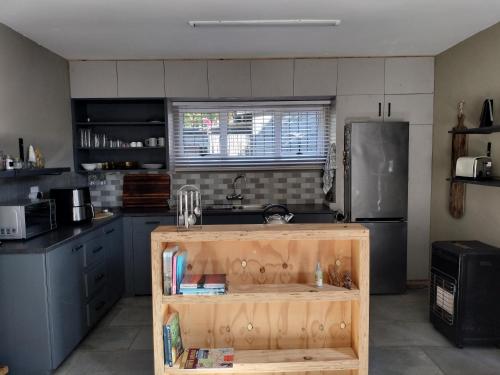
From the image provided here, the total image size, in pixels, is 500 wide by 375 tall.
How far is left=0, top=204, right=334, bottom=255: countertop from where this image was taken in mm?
2499

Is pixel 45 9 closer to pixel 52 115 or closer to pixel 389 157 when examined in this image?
pixel 52 115

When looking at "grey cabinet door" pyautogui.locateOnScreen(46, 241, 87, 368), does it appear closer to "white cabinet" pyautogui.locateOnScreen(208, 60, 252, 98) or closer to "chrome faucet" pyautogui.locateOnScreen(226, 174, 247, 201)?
"chrome faucet" pyautogui.locateOnScreen(226, 174, 247, 201)

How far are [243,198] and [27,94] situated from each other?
243 centimetres

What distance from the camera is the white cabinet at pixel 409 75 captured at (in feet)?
13.7

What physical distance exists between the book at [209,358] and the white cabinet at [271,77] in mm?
2770

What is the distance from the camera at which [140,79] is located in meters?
4.17

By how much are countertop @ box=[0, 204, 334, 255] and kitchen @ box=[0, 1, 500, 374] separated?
0.08 feet

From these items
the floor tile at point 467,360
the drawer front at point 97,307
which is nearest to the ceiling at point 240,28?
the drawer front at point 97,307

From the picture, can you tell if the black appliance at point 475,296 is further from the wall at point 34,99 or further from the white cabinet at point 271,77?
the wall at point 34,99

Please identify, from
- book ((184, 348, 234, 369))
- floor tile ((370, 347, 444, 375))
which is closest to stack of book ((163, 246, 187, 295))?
book ((184, 348, 234, 369))

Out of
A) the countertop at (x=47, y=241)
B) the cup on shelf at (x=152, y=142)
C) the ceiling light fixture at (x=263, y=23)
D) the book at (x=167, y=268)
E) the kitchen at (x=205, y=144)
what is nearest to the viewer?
the book at (x=167, y=268)

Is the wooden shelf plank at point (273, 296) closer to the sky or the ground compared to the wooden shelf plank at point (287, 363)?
closer to the sky

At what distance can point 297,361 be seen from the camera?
214cm

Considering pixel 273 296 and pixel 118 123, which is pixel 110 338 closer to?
pixel 273 296
